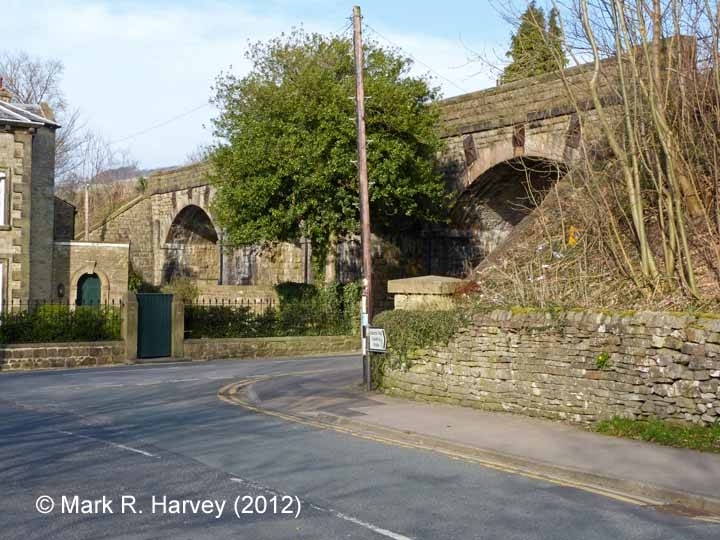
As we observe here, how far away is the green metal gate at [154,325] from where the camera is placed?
88.3 feet

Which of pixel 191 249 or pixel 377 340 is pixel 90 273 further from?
pixel 377 340

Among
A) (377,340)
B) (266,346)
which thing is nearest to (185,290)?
(266,346)

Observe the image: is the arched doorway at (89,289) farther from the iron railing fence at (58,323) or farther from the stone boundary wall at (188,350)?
the stone boundary wall at (188,350)

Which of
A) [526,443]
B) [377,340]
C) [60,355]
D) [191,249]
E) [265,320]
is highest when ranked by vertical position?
[191,249]

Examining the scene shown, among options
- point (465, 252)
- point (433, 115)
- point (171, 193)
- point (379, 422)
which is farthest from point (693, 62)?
point (171, 193)

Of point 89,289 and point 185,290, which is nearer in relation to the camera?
point 89,289

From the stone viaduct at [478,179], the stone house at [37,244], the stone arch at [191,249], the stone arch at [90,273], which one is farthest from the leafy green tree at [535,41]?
the stone arch at [191,249]

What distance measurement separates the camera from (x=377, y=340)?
16.5m

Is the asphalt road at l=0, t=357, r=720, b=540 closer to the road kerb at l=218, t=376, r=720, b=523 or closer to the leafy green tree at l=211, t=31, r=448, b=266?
the road kerb at l=218, t=376, r=720, b=523

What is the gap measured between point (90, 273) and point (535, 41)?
2352 cm

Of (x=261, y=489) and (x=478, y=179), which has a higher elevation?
(x=478, y=179)

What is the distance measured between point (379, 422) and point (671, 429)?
4089mm

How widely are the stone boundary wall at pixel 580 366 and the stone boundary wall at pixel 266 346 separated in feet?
43.0

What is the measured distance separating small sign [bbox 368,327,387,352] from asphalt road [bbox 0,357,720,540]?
10.8ft
